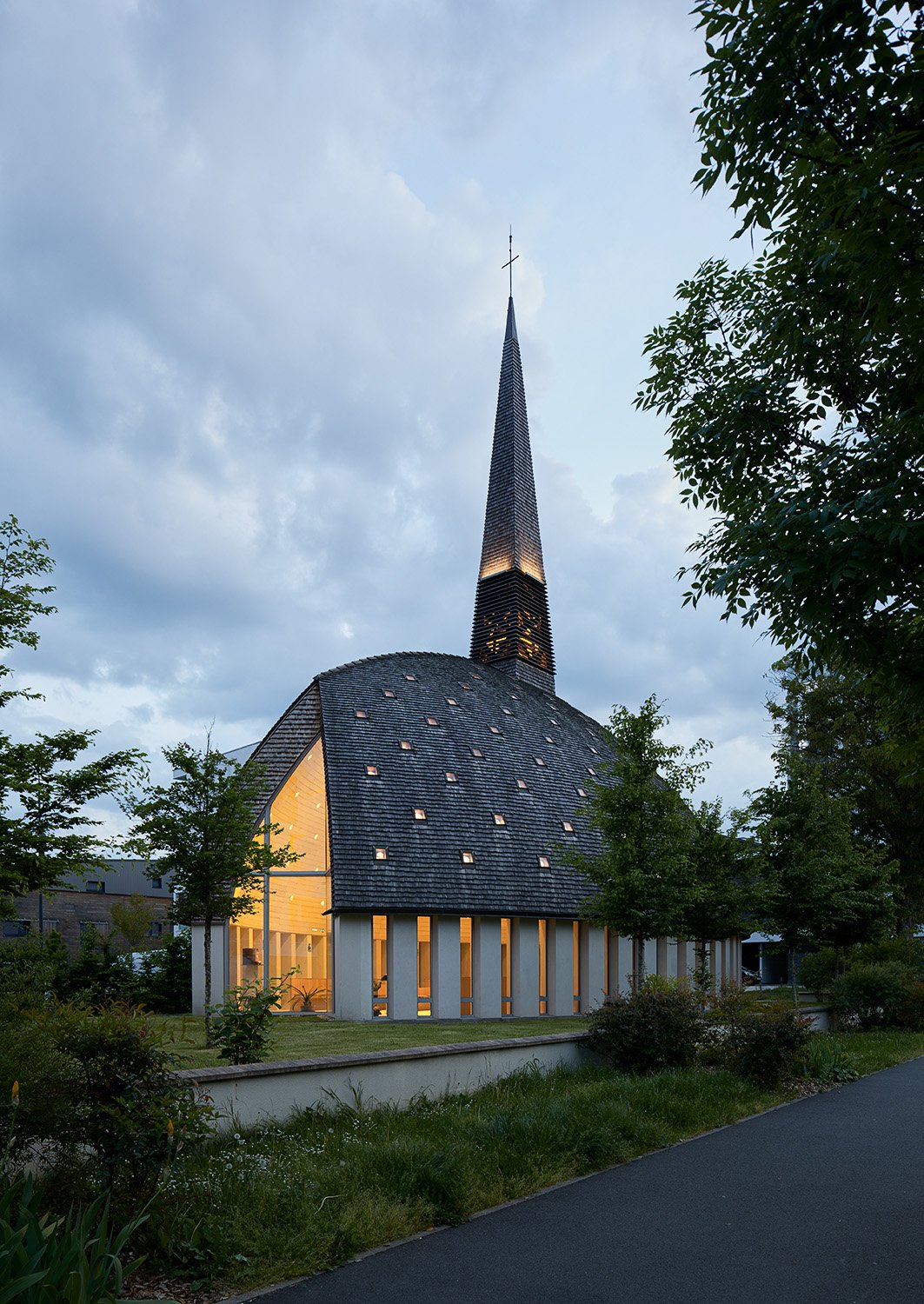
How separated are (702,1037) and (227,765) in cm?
973

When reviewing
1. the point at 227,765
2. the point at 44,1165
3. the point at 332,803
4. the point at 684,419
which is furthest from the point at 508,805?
the point at 44,1165

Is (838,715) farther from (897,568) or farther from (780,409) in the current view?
(897,568)

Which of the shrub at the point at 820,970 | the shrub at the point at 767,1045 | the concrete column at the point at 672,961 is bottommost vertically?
the shrub at the point at 820,970

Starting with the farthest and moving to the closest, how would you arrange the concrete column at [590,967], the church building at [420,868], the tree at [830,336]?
the concrete column at [590,967]
the church building at [420,868]
the tree at [830,336]

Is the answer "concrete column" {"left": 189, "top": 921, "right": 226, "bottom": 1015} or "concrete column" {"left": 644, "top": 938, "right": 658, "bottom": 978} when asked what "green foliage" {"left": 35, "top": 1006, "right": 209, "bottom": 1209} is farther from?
"concrete column" {"left": 644, "top": 938, "right": 658, "bottom": 978}

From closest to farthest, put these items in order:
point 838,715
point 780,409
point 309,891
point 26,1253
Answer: point 26,1253
point 780,409
point 309,891
point 838,715

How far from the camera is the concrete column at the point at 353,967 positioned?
22.0m

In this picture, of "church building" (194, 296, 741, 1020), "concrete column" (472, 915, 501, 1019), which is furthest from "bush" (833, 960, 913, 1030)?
"concrete column" (472, 915, 501, 1019)

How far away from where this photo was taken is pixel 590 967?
25.9m

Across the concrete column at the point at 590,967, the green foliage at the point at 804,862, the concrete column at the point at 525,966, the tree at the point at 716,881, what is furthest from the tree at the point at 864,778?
the concrete column at the point at 525,966

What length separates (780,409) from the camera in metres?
10.1

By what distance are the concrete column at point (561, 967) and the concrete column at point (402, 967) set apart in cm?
434

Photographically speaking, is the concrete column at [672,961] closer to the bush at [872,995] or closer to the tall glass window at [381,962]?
the bush at [872,995]

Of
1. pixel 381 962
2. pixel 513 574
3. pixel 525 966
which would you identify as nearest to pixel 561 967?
pixel 525 966
